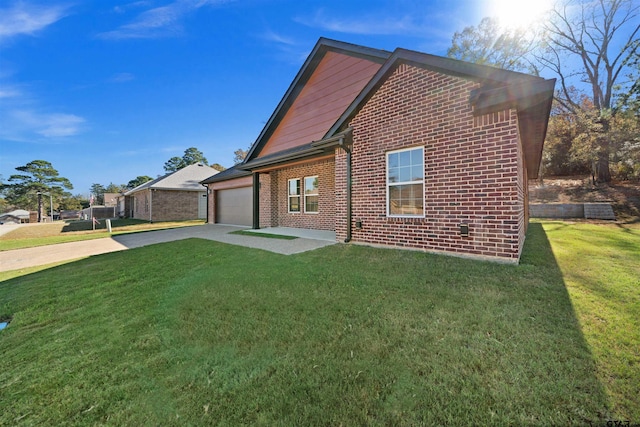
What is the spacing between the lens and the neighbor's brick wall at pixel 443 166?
15.0 feet

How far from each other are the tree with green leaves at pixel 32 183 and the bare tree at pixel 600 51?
2569 inches

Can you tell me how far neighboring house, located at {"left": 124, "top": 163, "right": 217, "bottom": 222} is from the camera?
68.9 ft

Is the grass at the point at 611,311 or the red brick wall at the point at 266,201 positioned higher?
the red brick wall at the point at 266,201

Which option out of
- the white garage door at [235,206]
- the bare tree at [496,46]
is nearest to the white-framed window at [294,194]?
the white garage door at [235,206]

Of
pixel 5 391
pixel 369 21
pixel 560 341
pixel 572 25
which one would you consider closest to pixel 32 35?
pixel 369 21

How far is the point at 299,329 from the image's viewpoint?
2.64 metres

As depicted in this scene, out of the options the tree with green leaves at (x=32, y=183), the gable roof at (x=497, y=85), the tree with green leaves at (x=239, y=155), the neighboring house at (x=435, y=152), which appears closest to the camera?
the gable roof at (x=497, y=85)

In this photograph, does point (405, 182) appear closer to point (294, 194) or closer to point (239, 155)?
point (294, 194)

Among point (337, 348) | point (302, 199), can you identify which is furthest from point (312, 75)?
point (337, 348)

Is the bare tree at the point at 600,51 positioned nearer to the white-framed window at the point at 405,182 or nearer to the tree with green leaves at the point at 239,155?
the white-framed window at the point at 405,182

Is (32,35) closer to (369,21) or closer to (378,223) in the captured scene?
(369,21)

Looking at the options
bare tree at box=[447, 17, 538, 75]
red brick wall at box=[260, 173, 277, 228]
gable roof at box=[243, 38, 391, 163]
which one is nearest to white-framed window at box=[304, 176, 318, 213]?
gable roof at box=[243, 38, 391, 163]

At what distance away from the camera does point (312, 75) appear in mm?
11141

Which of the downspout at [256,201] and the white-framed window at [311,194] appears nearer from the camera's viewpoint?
the white-framed window at [311,194]
